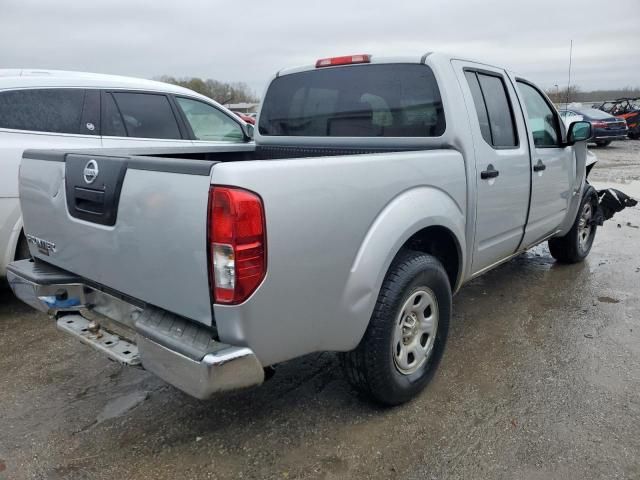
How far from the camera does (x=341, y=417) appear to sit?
9.10 feet

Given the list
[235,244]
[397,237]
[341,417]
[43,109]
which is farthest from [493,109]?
[43,109]

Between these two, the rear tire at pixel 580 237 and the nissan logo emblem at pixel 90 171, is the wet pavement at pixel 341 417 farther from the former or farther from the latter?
the rear tire at pixel 580 237

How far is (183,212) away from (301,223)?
461mm

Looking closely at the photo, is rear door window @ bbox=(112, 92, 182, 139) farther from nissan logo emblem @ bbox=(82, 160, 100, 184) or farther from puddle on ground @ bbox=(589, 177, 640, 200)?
puddle on ground @ bbox=(589, 177, 640, 200)

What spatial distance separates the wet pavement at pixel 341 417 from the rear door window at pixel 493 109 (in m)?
1.43

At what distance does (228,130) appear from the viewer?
6.04 meters

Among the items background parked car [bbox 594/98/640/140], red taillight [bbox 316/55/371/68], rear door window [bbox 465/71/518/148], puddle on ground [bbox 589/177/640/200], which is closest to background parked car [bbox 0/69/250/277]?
red taillight [bbox 316/55/371/68]

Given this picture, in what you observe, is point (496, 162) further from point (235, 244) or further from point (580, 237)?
point (580, 237)

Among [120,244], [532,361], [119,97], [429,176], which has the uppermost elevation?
[119,97]

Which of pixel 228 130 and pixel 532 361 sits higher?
pixel 228 130

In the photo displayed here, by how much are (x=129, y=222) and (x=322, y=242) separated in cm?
82

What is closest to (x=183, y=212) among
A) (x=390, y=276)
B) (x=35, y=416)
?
(x=390, y=276)

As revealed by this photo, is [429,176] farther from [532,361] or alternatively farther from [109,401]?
[109,401]

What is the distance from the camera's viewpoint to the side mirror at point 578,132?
4.50 meters
